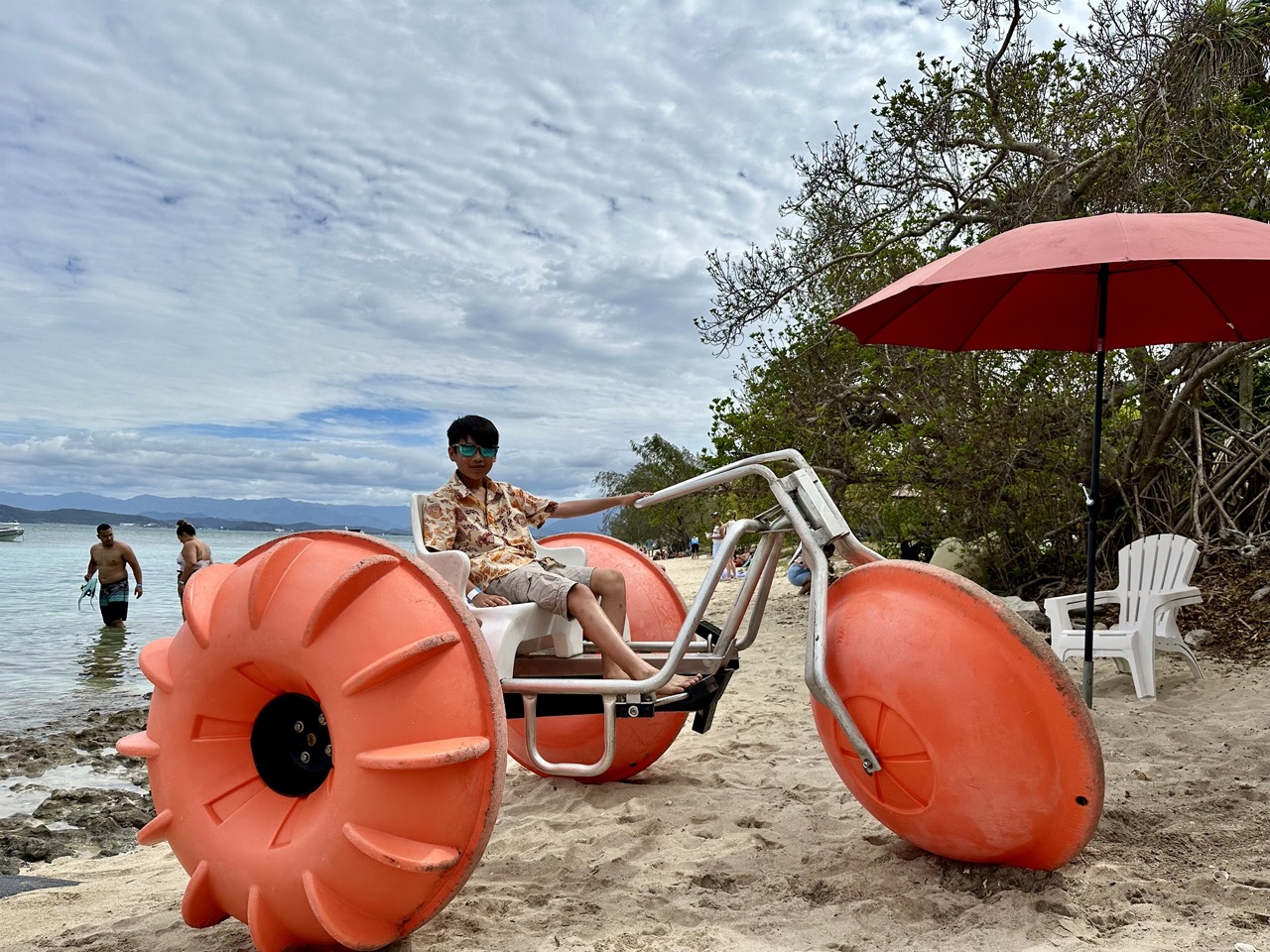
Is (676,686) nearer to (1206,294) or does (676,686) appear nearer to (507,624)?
(507,624)

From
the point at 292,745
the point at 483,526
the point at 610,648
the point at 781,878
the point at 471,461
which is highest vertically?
the point at 471,461

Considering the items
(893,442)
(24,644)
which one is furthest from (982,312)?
(24,644)

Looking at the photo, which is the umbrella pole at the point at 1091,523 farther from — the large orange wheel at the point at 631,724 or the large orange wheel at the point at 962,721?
the large orange wheel at the point at 962,721

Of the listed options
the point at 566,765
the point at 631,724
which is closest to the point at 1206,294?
the point at 631,724

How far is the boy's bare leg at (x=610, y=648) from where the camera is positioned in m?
3.36

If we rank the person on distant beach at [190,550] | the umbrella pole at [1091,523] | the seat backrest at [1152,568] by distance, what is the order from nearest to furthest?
the umbrella pole at [1091,523] < the seat backrest at [1152,568] < the person on distant beach at [190,550]

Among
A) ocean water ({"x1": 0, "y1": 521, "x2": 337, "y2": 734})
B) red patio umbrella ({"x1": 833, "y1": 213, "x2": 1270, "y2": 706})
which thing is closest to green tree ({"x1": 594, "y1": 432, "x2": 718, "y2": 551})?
ocean water ({"x1": 0, "y1": 521, "x2": 337, "y2": 734})

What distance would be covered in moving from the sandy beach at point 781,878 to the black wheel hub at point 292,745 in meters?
0.54

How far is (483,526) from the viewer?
3916mm

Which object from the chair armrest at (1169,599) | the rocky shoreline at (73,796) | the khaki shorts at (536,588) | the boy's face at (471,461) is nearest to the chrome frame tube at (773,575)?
the khaki shorts at (536,588)

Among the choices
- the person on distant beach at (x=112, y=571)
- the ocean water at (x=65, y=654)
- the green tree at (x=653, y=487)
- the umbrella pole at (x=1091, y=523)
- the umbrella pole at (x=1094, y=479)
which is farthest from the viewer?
the green tree at (x=653, y=487)

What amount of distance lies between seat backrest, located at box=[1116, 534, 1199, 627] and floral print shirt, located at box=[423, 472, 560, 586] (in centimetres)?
464

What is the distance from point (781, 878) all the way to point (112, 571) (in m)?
13.2

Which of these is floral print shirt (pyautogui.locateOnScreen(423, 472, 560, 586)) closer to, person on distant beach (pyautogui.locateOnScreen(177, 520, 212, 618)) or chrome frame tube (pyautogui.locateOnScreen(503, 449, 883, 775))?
chrome frame tube (pyautogui.locateOnScreen(503, 449, 883, 775))
